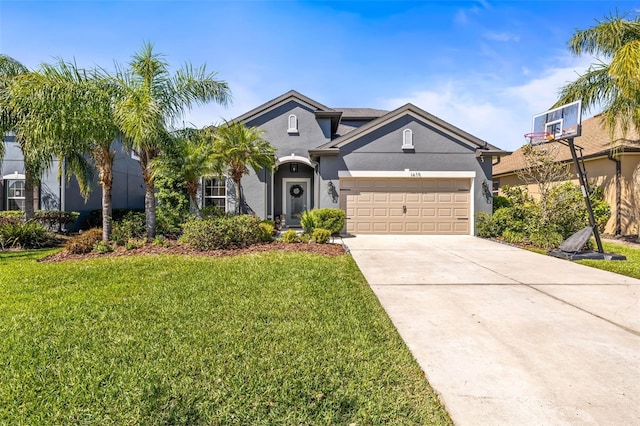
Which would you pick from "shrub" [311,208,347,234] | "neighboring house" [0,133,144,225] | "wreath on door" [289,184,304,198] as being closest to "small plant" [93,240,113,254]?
"neighboring house" [0,133,144,225]

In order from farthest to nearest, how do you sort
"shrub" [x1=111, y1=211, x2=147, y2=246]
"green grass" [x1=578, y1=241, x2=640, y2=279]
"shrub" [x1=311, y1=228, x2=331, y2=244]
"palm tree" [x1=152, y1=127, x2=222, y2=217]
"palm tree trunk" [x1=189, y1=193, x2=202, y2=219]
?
"palm tree trunk" [x1=189, y1=193, x2=202, y2=219] → "shrub" [x1=311, y1=228, x2=331, y2=244] → "palm tree" [x1=152, y1=127, x2=222, y2=217] → "shrub" [x1=111, y1=211, x2=147, y2=246] → "green grass" [x1=578, y1=241, x2=640, y2=279]

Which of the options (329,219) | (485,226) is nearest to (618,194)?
(485,226)

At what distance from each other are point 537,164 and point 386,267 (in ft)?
28.8

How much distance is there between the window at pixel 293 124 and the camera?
615 inches

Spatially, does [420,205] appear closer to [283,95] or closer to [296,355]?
[283,95]

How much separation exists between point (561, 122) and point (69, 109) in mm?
13740

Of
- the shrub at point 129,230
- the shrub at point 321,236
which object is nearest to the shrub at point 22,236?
the shrub at point 129,230

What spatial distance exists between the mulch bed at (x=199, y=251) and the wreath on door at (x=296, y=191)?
21.3 ft

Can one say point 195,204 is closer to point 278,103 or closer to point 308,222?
point 308,222

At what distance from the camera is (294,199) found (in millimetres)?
17031

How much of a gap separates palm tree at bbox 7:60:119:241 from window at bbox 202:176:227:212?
17.7 ft

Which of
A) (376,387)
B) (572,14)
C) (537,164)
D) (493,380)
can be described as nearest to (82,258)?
(376,387)

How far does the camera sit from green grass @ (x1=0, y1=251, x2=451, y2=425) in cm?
256

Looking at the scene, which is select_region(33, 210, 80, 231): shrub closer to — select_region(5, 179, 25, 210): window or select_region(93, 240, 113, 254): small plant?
select_region(5, 179, 25, 210): window
